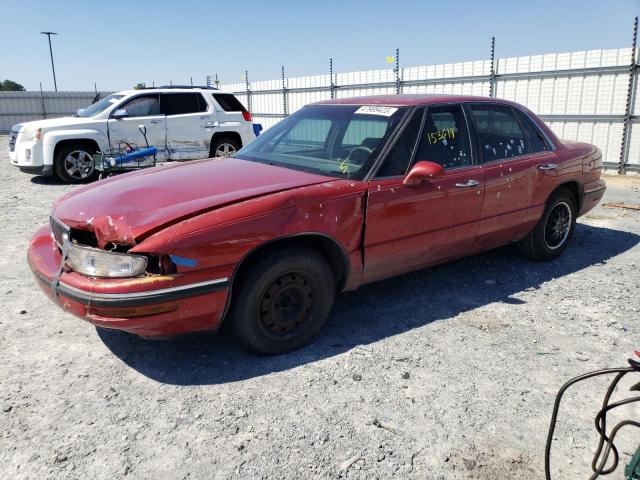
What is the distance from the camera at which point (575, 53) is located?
11406 mm

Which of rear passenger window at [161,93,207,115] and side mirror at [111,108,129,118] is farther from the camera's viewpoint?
rear passenger window at [161,93,207,115]

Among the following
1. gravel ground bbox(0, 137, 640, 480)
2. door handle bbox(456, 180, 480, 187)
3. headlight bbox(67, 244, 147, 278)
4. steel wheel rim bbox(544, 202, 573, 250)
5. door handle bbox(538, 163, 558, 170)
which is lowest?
→ gravel ground bbox(0, 137, 640, 480)

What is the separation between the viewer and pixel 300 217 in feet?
10.6

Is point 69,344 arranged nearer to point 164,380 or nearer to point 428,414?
point 164,380

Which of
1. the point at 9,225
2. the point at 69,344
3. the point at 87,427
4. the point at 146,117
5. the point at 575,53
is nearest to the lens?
the point at 87,427

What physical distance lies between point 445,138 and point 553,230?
1.83 meters

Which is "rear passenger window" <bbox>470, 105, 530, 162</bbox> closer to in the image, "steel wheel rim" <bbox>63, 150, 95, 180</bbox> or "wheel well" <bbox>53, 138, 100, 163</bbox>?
"wheel well" <bbox>53, 138, 100, 163</bbox>

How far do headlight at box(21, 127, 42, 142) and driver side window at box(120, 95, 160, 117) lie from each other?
1618mm

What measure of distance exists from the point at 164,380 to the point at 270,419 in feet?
2.55

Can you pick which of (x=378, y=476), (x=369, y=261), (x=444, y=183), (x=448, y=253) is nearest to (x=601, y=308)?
(x=448, y=253)

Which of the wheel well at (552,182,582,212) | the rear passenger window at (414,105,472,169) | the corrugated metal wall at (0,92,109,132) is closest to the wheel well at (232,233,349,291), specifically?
the rear passenger window at (414,105,472,169)

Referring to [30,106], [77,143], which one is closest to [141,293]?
[77,143]

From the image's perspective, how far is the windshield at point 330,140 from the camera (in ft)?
12.4

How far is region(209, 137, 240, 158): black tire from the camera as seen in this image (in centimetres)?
1128
